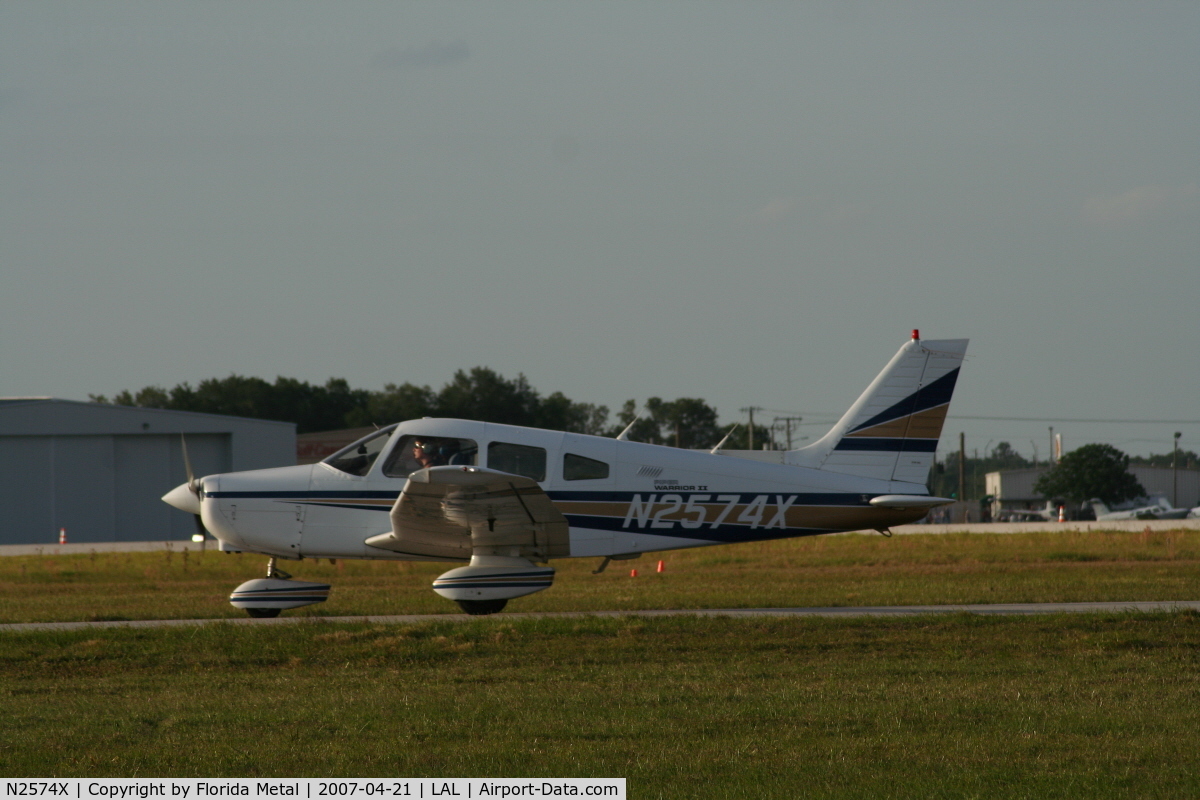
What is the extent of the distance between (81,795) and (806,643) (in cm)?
618

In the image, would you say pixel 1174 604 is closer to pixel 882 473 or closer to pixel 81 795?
pixel 882 473

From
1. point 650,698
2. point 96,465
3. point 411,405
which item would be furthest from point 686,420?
point 650,698

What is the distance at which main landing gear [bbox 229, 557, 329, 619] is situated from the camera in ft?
41.0

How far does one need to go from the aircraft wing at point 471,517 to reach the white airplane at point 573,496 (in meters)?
0.03

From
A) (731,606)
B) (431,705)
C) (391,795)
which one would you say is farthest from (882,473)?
(391,795)

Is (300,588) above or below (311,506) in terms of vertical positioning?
below

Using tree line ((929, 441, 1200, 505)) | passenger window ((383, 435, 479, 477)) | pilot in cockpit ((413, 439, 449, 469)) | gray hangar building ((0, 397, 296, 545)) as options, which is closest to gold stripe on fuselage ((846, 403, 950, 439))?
passenger window ((383, 435, 479, 477))

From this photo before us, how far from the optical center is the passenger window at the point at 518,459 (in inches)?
478

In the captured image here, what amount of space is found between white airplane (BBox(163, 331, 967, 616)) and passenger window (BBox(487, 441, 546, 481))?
0.05ft

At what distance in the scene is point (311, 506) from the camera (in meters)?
12.6

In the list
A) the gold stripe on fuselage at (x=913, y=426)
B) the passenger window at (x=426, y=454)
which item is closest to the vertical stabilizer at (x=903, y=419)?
the gold stripe on fuselage at (x=913, y=426)

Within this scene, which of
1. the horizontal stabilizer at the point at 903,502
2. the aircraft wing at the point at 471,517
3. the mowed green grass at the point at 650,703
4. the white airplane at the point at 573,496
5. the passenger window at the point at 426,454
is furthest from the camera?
the horizontal stabilizer at the point at 903,502

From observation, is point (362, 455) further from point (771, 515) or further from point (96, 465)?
point (96, 465)

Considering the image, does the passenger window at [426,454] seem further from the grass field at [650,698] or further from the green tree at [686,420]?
the green tree at [686,420]
